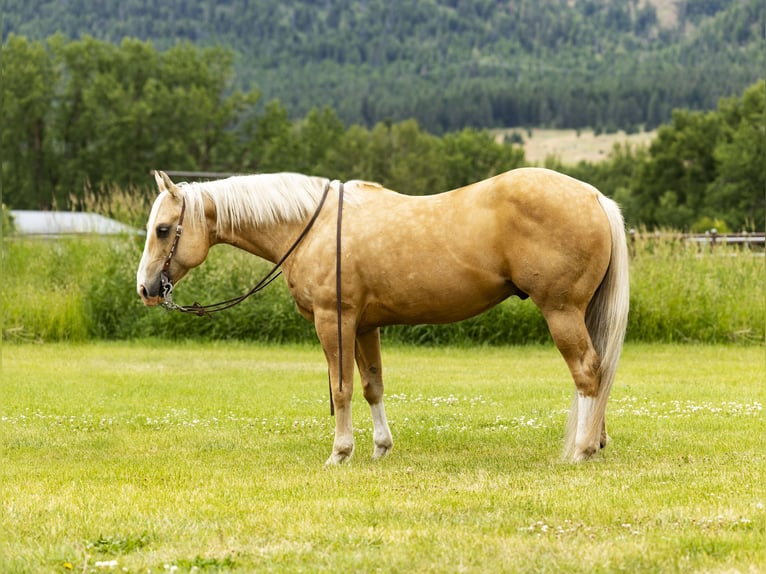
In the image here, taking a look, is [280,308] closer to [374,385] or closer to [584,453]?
[374,385]

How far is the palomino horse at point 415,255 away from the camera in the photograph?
24.9 feet

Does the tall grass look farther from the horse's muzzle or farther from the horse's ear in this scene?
the horse's ear

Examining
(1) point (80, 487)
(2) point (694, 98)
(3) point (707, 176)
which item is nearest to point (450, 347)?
(1) point (80, 487)

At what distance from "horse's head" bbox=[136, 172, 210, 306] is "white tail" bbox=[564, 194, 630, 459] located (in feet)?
9.85

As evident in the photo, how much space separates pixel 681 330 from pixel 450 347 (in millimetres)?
3871

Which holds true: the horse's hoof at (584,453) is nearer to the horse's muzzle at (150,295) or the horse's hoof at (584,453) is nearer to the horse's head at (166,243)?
the horse's head at (166,243)

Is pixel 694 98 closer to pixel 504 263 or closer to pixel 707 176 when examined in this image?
pixel 707 176

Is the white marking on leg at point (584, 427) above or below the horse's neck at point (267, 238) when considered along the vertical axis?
below

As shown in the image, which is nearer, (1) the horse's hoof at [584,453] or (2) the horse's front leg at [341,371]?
(1) the horse's hoof at [584,453]

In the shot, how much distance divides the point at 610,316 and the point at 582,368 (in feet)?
1.51

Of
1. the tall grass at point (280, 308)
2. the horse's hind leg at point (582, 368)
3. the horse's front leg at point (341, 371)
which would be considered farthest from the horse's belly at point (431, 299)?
the tall grass at point (280, 308)

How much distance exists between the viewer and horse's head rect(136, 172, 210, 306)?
8.03m

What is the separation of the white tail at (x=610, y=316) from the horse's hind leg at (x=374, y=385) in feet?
4.52

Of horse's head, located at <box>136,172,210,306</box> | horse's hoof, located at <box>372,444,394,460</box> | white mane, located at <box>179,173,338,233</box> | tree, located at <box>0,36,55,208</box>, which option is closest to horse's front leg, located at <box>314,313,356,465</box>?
horse's hoof, located at <box>372,444,394,460</box>
